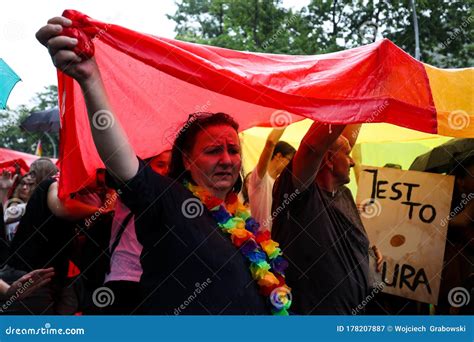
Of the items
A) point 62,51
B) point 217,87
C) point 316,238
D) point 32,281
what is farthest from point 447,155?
point 62,51

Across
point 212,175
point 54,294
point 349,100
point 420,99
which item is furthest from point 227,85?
point 54,294

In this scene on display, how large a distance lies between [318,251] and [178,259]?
93cm

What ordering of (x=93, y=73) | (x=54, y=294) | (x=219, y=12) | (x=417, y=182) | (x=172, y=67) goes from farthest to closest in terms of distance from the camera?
(x=219, y=12), (x=417, y=182), (x=54, y=294), (x=172, y=67), (x=93, y=73)

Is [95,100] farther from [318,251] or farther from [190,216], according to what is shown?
[318,251]

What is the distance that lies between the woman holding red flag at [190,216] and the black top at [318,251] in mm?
340

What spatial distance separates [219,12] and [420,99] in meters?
14.0

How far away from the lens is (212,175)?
2281 mm

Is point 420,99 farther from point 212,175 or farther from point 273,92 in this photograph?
point 212,175

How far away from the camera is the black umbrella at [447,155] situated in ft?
11.9

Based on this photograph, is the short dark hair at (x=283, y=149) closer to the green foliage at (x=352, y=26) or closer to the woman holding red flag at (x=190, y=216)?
the woman holding red flag at (x=190, y=216)

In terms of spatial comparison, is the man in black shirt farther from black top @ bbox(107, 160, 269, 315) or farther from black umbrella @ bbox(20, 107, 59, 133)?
black umbrella @ bbox(20, 107, 59, 133)

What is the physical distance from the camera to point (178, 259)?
6.55 ft

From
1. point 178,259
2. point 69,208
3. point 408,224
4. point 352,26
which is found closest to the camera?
point 178,259

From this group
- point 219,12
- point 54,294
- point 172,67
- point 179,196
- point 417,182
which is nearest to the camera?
point 179,196
